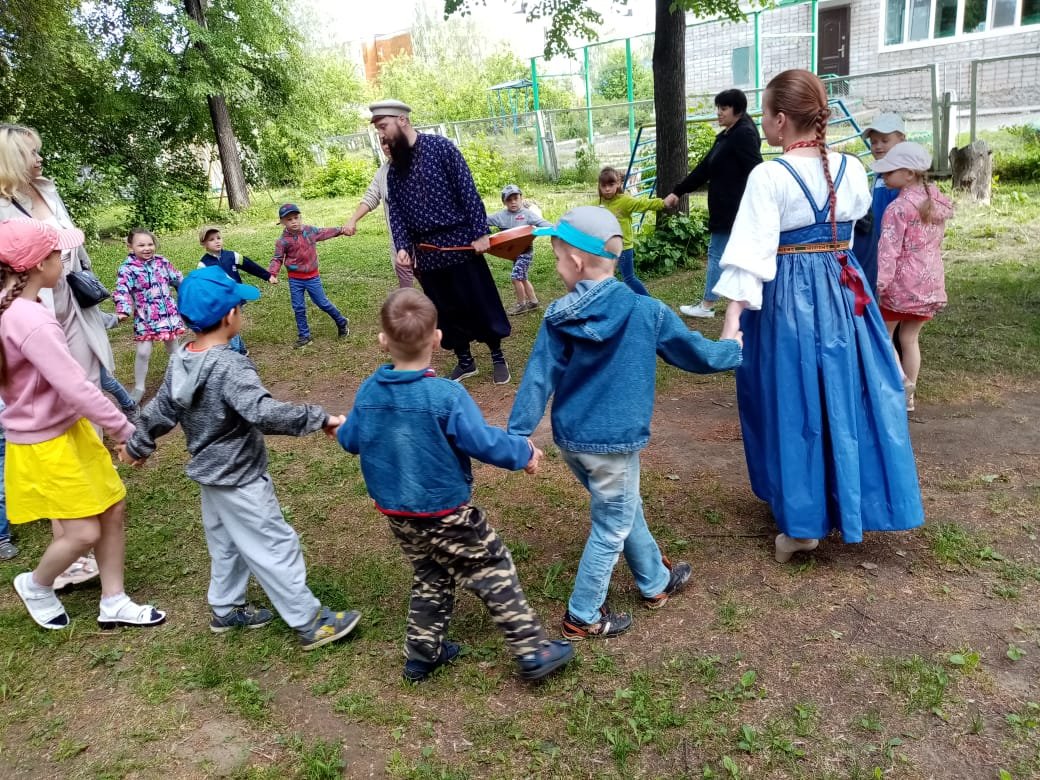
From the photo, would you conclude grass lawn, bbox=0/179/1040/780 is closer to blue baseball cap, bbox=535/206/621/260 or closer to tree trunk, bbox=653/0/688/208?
blue baseball cap, bbox=535/206/621/260

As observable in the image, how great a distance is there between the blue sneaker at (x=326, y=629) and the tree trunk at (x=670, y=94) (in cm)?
797

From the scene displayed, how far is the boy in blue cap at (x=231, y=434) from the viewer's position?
9.37ft

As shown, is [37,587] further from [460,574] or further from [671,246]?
[671,246]

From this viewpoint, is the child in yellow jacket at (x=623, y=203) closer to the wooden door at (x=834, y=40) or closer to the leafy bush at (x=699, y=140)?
the leafy bush at (x=699, y=140)

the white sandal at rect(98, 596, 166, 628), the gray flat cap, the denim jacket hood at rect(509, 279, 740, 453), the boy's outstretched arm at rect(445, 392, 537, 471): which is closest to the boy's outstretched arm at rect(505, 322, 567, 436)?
the denim jacket hood at rect(509, 279, 740, 453)

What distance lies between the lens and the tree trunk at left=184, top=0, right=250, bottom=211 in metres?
18.5

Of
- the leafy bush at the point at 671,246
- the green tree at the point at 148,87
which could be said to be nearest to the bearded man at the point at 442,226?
the leafy bush at the point at 671,246

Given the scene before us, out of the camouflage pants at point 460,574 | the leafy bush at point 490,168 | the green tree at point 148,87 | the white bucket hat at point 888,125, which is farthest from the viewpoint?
the leafy bush at point 490,168

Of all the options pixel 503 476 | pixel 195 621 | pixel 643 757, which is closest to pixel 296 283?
pixel 503 476

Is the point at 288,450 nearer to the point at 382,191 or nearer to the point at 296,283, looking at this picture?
the point at 382,191

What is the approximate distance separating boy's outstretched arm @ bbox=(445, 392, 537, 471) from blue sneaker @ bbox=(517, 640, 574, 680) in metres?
0.70

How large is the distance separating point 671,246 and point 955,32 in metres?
15.1

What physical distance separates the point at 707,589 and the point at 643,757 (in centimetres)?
101

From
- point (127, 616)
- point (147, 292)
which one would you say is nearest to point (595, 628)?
point (127, 616)
